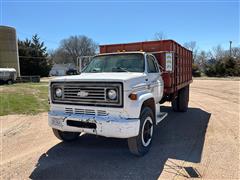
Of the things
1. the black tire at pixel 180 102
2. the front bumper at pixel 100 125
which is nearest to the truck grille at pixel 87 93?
the front bumper at pixel 100 125

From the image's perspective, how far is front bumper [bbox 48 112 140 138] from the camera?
4234 millimetres

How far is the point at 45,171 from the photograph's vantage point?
419 cm

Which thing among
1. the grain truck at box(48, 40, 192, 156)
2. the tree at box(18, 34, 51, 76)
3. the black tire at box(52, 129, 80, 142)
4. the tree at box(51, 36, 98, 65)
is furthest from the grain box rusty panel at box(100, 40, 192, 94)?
the tree at box(51, 36, 98, 65)

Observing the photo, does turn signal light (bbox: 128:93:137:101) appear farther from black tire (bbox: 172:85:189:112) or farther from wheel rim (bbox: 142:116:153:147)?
black tire (bbox: 172:85:189:112)

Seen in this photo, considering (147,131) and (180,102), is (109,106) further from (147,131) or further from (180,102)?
(180,102)

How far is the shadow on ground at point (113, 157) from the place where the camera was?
4.07m

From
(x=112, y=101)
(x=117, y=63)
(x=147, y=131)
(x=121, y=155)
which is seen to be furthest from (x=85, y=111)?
(x=117, y=63)

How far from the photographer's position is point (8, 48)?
38.6m

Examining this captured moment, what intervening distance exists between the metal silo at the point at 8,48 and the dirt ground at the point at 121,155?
114 feet

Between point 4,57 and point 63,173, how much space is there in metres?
39.0

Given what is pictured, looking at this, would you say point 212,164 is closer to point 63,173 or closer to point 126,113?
point 126,113

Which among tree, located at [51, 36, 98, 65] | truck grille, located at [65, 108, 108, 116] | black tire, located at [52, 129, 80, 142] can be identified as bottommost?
black tire, located at [52, 129, 80, 142]

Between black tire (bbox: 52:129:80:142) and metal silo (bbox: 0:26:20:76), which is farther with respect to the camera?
metal silo (bbox: 0:26:20:76)

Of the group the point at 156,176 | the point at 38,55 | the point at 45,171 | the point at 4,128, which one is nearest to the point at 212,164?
the point at 156,176
